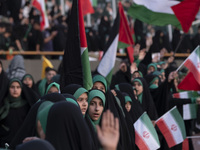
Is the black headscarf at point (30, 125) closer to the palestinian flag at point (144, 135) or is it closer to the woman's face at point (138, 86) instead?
the palestinian flag at point (144, 135)

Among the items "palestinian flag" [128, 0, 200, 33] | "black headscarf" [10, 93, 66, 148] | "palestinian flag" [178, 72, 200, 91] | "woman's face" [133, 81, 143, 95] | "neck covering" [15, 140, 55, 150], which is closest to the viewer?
"neck covering" [15, 140, 55, 150]

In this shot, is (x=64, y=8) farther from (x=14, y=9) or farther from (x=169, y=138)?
(x=169, y=138)

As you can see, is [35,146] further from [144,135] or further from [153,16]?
[153,16]

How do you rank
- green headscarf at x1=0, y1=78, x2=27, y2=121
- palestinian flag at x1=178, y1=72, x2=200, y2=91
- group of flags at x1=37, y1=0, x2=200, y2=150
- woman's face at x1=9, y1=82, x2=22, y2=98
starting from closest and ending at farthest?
1. group of flags at x1=37, y1=0, x2=200, y2=150
2. green headscarf at x1=0, y1=78, x2=27, y2=121
3. woman's face at x1=9, y1=82, x2=22, y2=98
4. palestinian flag at x1=178, y1=72, x2=200, y2=91

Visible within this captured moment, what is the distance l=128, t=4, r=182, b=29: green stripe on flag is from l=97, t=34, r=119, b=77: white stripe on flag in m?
1.79

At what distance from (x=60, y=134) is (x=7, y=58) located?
9.80 m

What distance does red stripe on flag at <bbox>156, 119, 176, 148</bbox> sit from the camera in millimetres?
8055

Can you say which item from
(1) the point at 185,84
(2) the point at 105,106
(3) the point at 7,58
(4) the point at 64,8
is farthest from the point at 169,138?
(4) the point at 64,8

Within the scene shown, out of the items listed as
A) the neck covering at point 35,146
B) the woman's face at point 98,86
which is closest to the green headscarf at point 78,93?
the woman's face at point 98,86

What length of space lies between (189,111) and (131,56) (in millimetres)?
2562

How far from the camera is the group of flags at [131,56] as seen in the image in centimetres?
677

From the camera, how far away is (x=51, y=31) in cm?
1446

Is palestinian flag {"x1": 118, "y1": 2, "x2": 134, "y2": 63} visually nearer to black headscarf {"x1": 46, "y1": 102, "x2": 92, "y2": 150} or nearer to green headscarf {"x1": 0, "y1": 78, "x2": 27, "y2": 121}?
green headscarf {"x1": 0, "y1": 78, "x2": 27, "y2": 121}

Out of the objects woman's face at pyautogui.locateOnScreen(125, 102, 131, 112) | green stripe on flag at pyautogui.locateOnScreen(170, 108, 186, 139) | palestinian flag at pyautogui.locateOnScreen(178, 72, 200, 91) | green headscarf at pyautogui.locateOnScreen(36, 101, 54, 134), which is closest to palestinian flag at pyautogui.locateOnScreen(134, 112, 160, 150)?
woman's face at pyautogui.locateOnScreen(125, 102, 131, 112)
